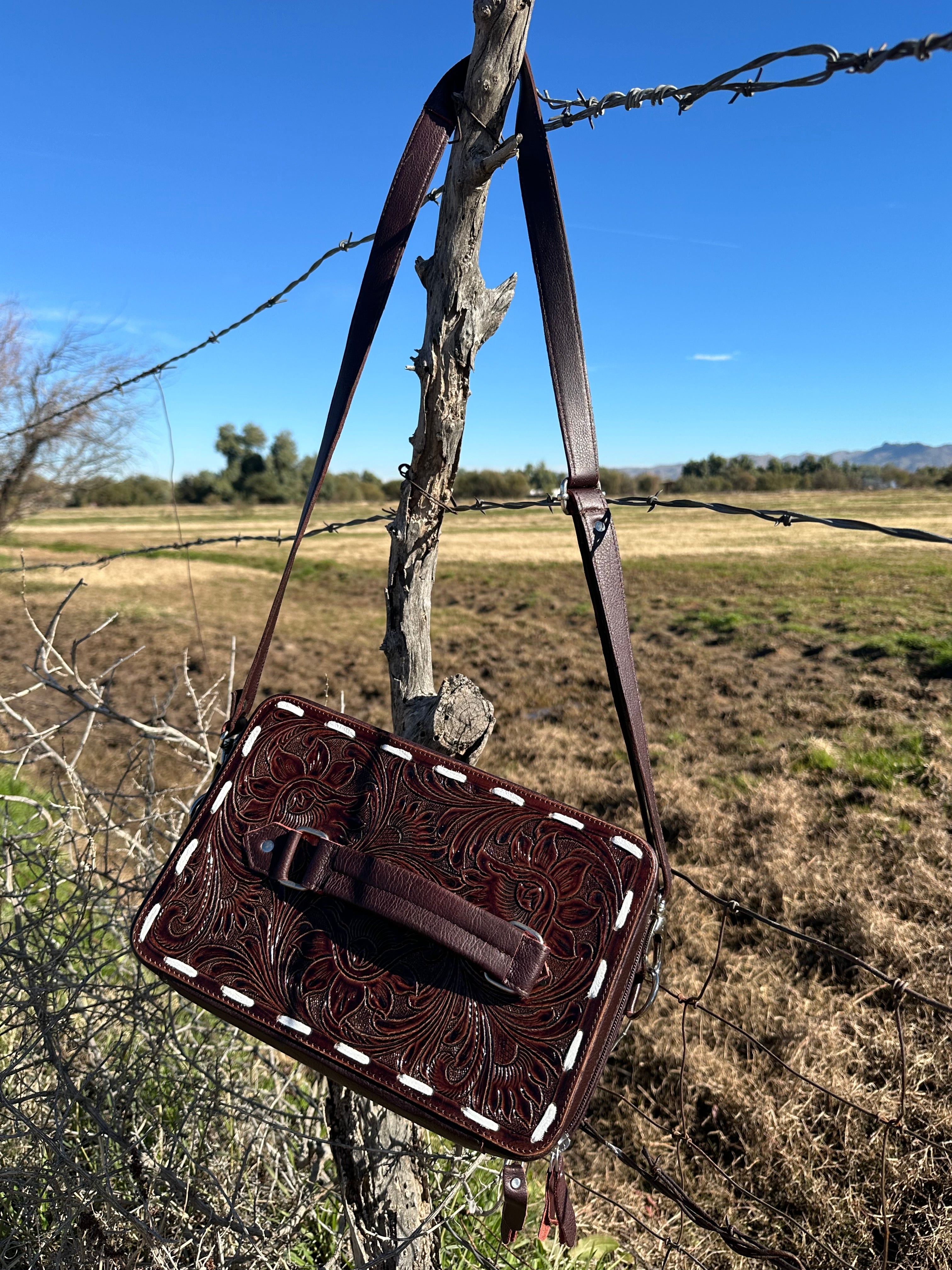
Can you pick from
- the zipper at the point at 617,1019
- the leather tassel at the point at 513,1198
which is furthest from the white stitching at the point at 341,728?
the leather tassel at the point at 513,1198

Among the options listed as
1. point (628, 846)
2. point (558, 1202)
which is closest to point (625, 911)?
point (628, 846)

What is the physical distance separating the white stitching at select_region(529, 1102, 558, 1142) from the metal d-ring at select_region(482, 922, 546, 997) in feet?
0.59

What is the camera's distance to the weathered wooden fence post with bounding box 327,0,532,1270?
1.45 m

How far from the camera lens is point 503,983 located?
126 cm

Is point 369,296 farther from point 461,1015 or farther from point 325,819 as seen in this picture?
point 461,1015

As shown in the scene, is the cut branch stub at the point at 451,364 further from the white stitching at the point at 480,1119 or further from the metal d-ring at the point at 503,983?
the white stitching at the point at 480,1119

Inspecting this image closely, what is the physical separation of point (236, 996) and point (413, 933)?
362 millimetres

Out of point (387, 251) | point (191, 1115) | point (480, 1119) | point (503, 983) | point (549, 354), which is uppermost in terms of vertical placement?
point (387, 251)

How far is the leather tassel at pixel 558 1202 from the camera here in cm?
135

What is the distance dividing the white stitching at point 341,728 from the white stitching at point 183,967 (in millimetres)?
538

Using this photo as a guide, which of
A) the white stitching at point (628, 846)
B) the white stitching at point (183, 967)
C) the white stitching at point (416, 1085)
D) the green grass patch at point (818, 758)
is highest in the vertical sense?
the white stitching at point (628, 846)

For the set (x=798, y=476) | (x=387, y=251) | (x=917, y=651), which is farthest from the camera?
(x=798, y=476)

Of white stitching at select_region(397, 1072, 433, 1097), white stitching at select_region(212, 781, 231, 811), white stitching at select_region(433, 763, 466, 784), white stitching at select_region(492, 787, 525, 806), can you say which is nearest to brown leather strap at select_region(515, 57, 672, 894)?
white stitching at select_region(492, 787, 525, 806)

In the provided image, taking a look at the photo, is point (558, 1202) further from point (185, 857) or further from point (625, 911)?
point (185, 857)
